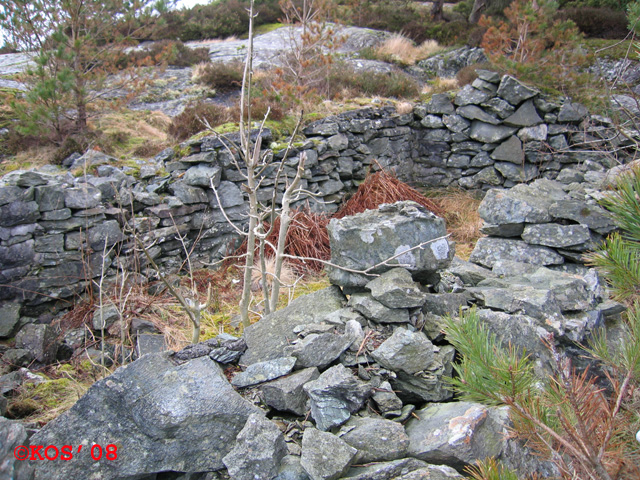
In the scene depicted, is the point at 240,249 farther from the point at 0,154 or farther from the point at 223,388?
the point at 223,388

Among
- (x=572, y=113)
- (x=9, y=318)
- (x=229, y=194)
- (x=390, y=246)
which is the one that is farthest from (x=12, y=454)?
(x=572, y=113)

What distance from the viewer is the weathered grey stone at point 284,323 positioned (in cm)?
219

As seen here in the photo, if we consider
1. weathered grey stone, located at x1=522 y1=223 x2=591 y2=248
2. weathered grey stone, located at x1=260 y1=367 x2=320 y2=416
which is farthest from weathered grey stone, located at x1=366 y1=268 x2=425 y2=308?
weathered grey stone, located at x1=522 y1=223 x2=591 y2=248

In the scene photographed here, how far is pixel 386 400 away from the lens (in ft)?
5.96

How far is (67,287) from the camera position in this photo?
4.52 m

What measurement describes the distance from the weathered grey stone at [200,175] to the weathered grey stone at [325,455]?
4.29m

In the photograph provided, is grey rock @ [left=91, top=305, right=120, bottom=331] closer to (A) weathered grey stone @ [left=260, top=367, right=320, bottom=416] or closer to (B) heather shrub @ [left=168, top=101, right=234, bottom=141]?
(A) weathered grey stone @ [left=260, top=367, right=320, bottom=416]

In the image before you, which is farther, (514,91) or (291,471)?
(514,91)

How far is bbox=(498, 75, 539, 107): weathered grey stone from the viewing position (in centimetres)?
707

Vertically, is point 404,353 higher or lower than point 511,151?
higher

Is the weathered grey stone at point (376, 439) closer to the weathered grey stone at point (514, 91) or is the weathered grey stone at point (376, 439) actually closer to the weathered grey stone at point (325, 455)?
the weathered grey stone at point (325, 455)

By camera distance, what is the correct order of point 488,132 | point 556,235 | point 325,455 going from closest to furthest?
1. point 325,455
2. point 556,235
3. point 488,132

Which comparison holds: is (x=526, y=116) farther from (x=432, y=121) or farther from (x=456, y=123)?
(x=432, y=121)

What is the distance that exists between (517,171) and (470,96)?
5.09ft
